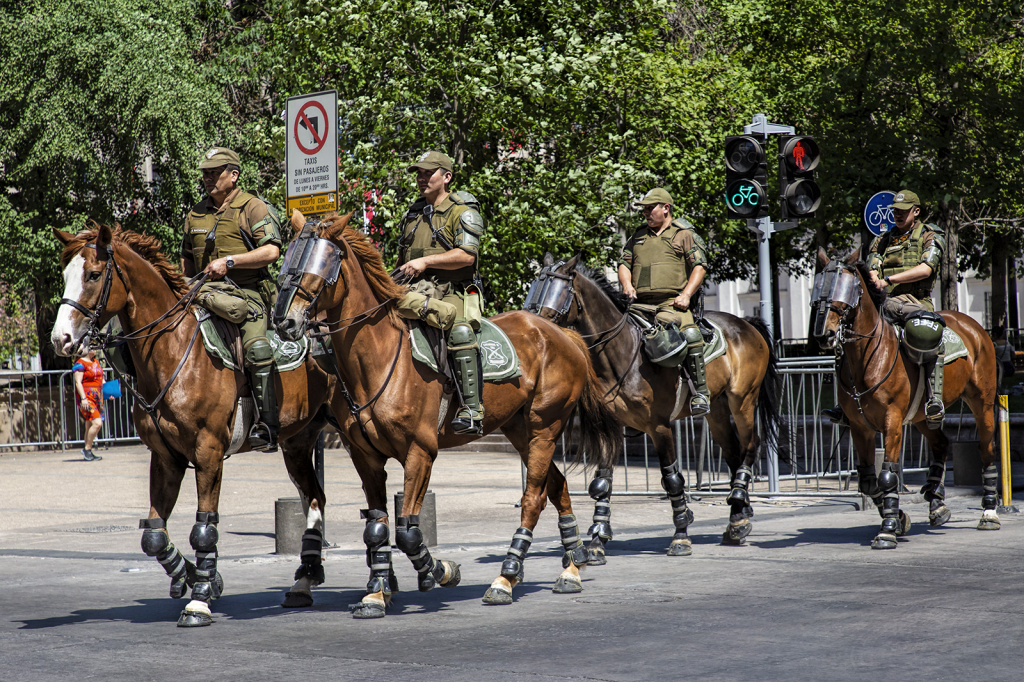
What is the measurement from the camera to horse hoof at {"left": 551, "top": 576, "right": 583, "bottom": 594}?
27.8 feet

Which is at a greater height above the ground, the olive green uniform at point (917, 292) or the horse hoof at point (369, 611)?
the olive green uniform at point (917, 292)

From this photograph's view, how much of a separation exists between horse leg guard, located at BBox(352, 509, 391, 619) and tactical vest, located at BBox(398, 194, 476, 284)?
65.0 inches

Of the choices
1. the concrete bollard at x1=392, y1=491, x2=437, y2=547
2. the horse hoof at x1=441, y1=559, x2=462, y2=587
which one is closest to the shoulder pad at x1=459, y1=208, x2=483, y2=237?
the horse hoof at x1=441, y1=559, x2=462, y2=587

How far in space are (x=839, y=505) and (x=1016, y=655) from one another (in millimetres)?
7742

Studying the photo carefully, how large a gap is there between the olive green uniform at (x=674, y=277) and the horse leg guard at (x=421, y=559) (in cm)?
337

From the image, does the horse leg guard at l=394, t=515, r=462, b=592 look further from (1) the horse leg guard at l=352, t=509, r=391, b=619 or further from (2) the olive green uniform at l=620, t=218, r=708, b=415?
(2) the olive green uniform at l=620, t=218, r=708, b=415

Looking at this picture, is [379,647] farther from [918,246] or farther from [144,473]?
[144,473]

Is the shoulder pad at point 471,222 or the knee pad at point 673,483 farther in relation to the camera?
the knee pad at point 673,483

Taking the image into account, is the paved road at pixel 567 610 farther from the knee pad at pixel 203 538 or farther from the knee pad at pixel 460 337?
the knee pad at pixel 460 337

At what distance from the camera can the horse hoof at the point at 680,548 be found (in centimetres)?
1027

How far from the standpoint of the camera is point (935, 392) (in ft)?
36.7

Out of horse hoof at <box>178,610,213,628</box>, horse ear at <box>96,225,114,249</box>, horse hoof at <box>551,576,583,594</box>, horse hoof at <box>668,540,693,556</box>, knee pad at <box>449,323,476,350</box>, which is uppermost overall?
horse ear at <box>96,225,114,249</box>

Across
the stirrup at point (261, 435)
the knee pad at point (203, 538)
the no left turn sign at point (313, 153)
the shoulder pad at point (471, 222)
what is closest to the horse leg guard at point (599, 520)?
the shoulder pad at point (471, 222)

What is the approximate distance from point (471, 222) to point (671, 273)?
315cm
